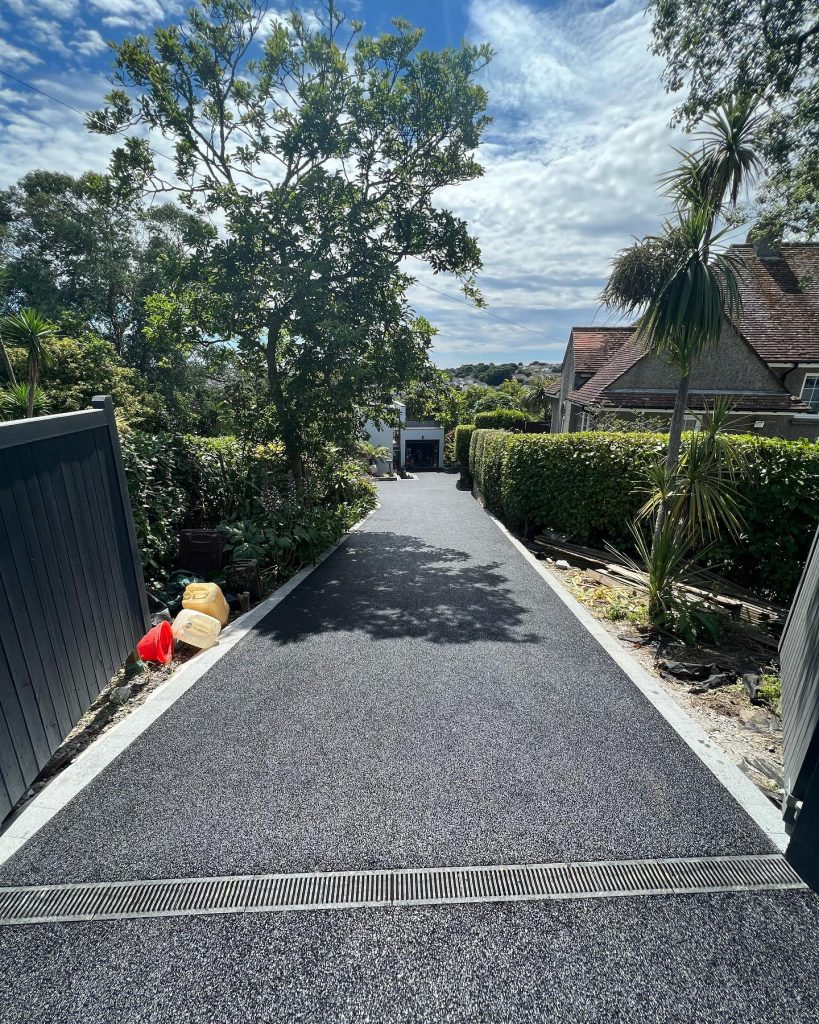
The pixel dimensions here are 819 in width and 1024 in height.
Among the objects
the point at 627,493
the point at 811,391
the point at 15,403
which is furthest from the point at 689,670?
the point at 811,391

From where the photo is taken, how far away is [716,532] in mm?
4957

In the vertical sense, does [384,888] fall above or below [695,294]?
below

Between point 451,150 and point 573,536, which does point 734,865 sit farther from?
point 451,150

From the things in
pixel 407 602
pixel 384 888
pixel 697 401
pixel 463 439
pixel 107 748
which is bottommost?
pixel 463 439

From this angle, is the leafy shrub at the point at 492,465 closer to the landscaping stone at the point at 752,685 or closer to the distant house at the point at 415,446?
the landscaping stone at the point at 752,685

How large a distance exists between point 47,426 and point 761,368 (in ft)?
55.6

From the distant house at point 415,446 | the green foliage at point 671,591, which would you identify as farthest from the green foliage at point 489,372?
the green foliage at point 671,591

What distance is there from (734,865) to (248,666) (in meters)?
3.47

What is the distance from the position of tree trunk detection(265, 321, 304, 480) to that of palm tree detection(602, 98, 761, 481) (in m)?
5.71

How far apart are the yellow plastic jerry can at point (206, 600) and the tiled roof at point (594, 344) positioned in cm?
1759

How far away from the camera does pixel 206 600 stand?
15.8 feet

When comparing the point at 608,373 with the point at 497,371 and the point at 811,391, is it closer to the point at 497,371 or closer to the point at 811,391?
the point at 811,391

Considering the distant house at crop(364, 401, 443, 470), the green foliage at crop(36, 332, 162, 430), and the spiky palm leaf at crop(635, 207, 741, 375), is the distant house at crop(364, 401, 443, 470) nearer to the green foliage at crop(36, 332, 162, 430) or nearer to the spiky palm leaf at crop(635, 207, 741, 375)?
the green foliage at crop(36, 332, 162, 430)

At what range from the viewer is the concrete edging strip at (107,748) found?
234 cm
